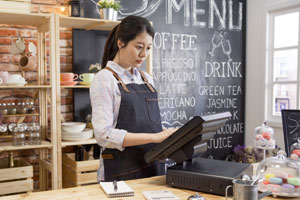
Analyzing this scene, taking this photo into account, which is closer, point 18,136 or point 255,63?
point 18,136

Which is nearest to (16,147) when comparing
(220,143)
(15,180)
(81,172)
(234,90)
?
(15,180)

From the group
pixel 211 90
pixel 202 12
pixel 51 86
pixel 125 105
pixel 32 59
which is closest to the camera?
pixel 125 105

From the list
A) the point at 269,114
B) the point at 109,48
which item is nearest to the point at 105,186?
the point at 109,48

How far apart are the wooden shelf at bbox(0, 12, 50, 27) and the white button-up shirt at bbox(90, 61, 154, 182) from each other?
118 centimetres

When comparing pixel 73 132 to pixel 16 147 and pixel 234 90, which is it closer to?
pixel 16 147

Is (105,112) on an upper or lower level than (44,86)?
lower

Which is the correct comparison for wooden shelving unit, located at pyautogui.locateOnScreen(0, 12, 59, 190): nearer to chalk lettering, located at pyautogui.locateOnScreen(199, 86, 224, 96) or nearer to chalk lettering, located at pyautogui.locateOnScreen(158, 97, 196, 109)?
chalk lettering, located at pyautogui.locateOnScreen(158, 97, 196, 109)

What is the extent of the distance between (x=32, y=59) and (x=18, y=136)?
0.73 meters

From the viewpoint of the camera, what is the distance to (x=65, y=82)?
10.5 ft

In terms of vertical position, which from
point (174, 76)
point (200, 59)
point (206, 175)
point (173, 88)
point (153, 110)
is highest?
point (200, 59)

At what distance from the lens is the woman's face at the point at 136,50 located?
210cm

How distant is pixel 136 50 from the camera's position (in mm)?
2102

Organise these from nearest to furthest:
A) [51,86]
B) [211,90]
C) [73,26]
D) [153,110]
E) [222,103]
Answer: [153,110]
[51,86]
[73,26]
[211,90]
[222,103]

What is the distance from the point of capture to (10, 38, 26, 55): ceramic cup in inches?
127
